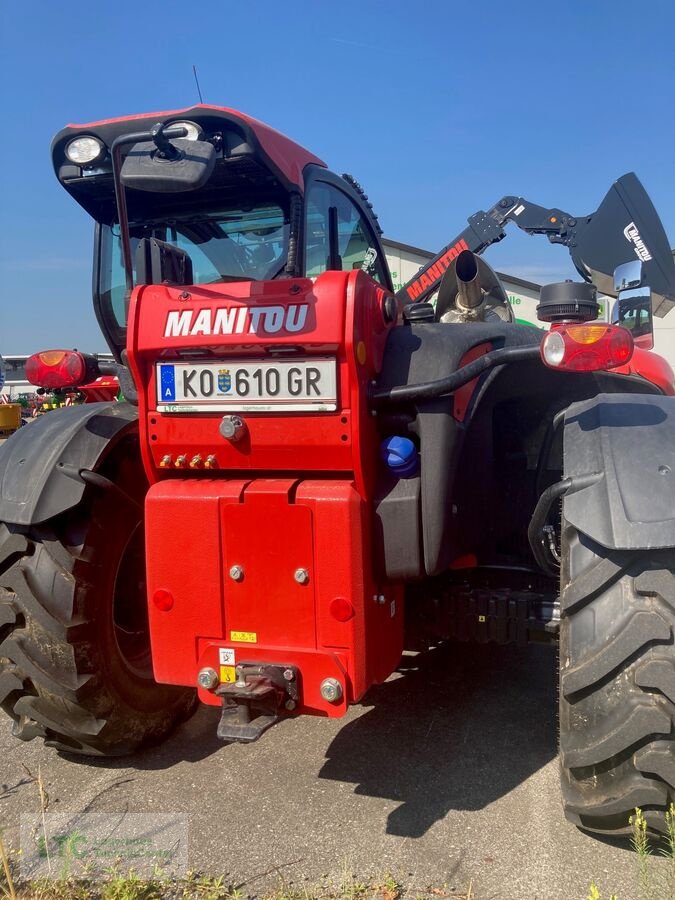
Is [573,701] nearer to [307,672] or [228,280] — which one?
[307,672]

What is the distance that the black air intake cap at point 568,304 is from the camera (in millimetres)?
2748

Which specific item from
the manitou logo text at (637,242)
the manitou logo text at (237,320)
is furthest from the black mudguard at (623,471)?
the manitou logo text at (637,242)

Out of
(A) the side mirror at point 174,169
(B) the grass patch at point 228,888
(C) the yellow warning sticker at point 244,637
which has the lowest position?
(B) the grass patch at point 228,888

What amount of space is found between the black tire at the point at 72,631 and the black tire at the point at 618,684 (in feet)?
5.86

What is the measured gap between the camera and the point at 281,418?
8.63ft

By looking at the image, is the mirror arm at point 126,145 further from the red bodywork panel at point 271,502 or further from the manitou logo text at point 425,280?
the manitou logo text at point 425,280

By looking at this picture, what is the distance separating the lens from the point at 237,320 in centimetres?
262

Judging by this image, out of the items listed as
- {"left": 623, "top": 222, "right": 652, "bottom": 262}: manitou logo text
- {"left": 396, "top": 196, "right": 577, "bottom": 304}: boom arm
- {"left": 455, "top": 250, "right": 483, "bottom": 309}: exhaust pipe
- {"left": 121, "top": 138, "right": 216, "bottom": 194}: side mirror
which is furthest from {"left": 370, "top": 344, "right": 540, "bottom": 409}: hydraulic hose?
{"left": 396, "top": 196, "right": 577, "bottom": 304}: boom arm

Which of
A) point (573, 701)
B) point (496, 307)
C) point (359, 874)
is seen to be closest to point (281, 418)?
point (573, 701)

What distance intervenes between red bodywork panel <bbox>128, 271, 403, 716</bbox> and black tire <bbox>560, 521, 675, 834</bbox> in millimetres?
696

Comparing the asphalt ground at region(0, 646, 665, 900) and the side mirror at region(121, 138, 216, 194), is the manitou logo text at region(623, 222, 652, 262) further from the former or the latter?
the side mirror at region(121, 138, 216, 194)

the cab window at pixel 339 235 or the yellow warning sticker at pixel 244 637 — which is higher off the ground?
the cab window at pixel 339 235

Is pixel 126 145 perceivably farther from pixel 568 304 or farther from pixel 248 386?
pixel 568 304

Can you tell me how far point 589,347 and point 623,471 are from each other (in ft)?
1.26
